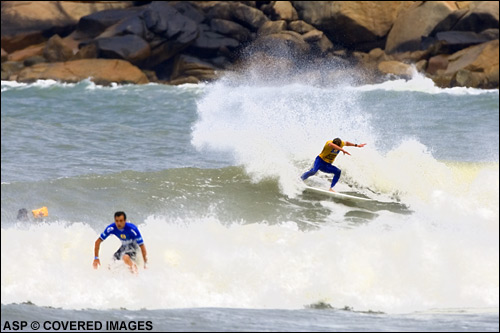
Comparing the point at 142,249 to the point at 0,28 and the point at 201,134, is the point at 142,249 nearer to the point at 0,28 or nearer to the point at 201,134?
the point at 201,134

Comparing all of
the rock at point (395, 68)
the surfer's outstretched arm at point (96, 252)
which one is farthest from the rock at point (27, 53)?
the surfer's outstretched arm at point (96, 252)

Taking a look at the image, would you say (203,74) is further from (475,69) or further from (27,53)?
(475,69)

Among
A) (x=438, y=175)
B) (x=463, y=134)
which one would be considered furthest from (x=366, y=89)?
(x=438, y=175)

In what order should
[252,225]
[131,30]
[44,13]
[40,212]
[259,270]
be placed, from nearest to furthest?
[259,270] < [40,212] < [252,225] < [131,30] < [44,13]

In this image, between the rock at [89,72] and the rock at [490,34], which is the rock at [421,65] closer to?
the rock at [490,34]

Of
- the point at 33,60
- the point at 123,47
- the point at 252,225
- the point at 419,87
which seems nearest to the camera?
the point at 252,225

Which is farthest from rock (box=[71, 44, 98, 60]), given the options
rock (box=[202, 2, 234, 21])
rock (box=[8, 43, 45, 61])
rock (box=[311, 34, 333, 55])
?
rock (box=[311, 34, 333, 55])

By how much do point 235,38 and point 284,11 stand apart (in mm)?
3355

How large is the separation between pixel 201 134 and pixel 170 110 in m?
10.4

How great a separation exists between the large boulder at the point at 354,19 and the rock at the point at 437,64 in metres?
5.19

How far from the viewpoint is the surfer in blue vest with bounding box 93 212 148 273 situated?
416 inches

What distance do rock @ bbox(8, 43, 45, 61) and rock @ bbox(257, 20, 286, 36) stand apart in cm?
1260

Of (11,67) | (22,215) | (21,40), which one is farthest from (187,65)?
(22,215)

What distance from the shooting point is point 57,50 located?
4606 cm
